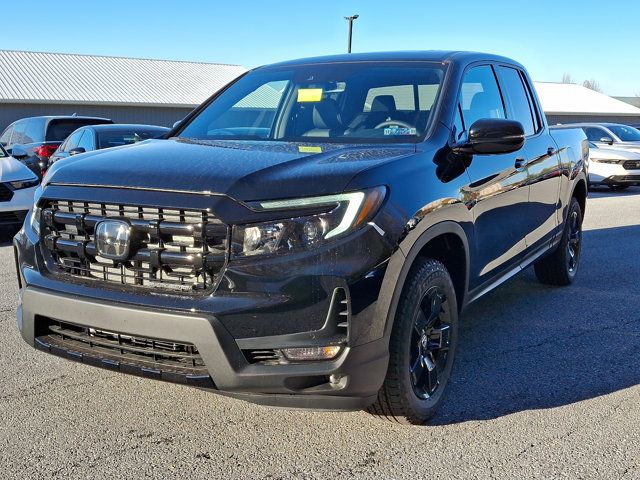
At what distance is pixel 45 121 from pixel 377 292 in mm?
11518

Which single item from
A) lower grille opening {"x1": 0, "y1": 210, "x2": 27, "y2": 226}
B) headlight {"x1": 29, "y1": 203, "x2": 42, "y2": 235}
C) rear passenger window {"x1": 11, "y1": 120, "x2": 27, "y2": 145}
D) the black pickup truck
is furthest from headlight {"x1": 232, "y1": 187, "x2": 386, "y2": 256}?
rear passenger window {"x1": 11, "y1": 120, "x2": 27, "y2": 145}

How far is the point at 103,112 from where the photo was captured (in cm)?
3231

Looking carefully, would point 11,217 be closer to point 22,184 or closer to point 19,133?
point 22,184

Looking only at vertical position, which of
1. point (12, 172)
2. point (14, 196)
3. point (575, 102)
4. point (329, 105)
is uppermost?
point (329, 105)

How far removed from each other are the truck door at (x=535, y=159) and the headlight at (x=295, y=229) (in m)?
2.37

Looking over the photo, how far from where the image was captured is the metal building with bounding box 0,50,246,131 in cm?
2989

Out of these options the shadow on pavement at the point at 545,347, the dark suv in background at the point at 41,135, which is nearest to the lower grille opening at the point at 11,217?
the dark suv in background at the point at 41,135

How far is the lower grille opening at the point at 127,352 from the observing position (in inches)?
110

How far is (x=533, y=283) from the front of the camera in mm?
6457

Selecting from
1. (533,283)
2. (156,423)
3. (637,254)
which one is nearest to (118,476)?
(156,423)

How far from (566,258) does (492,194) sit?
2.47 m

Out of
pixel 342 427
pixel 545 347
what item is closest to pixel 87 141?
pixel 545 347

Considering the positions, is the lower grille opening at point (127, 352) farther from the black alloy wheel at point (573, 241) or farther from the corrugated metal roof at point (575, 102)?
the corrugated metal roof at point (575, 102)

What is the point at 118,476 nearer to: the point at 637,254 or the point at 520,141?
the point at 520,141
